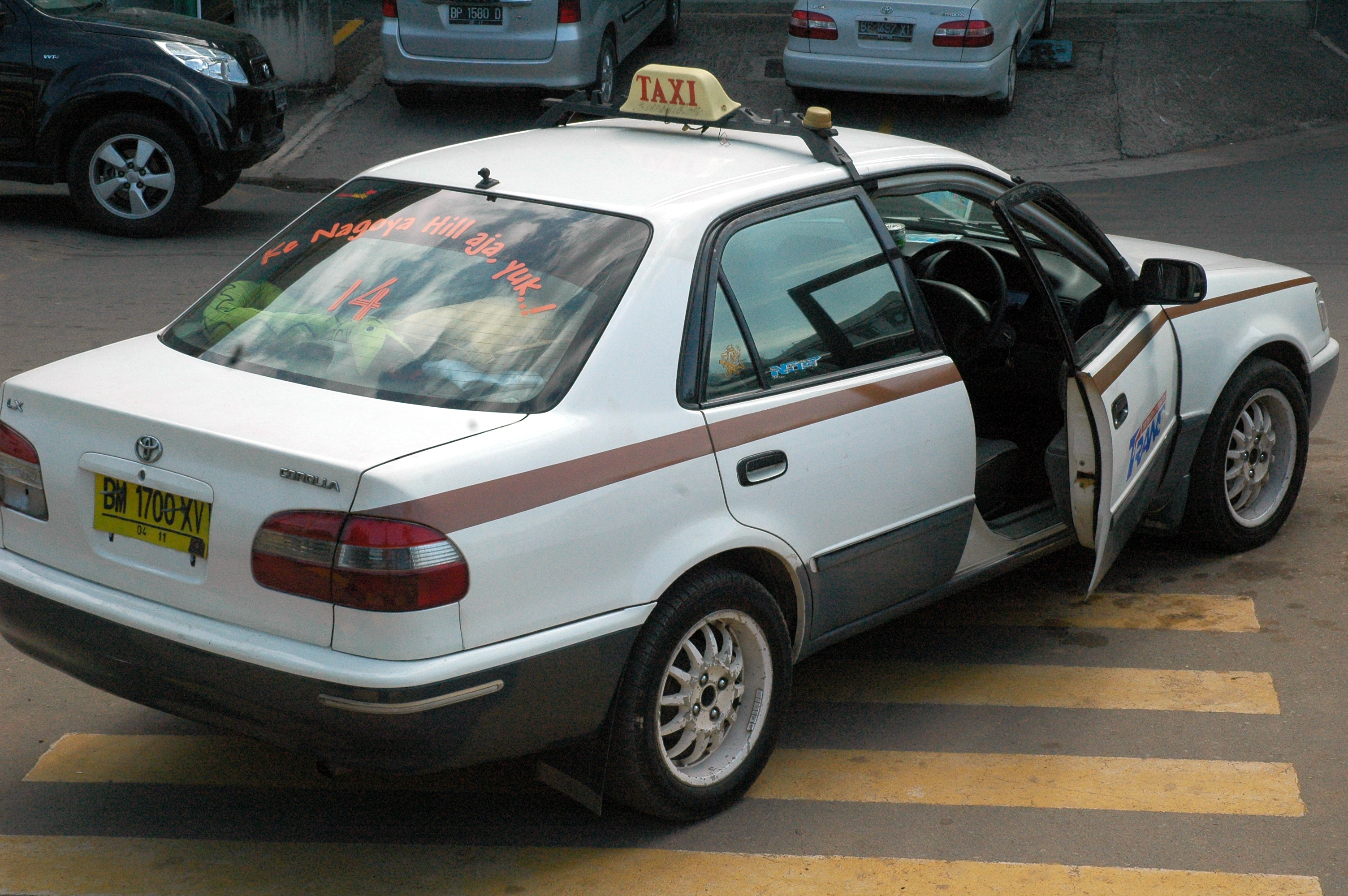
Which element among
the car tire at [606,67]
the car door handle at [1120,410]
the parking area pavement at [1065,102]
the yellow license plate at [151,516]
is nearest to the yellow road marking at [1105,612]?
the car door handle at [1120,410]

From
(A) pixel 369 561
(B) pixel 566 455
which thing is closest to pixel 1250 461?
(B) pixel 566 455

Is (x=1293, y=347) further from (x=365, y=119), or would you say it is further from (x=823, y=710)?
(x=365, y=119)

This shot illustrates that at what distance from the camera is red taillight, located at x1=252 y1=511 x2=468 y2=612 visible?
2.95 m

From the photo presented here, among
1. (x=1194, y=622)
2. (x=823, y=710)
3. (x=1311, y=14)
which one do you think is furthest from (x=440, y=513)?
(x=1311, y=14)

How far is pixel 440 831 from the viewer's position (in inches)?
145

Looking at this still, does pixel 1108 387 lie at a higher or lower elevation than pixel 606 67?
higher

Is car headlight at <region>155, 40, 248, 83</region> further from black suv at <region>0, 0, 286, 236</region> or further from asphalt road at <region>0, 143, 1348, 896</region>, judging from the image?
asphalt road at <region>0, 143, 1348, 896</region>

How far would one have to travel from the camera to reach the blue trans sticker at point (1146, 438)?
448cm

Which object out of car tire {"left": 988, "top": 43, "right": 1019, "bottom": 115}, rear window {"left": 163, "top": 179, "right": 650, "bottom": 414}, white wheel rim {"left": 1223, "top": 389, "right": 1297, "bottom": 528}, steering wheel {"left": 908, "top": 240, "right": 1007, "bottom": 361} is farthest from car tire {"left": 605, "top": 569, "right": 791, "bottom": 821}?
car tire {"left": 988, "top": 43, "right": 1019, "bottom": 115}

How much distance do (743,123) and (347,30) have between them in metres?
13.8

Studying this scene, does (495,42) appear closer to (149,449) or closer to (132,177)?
(132,177)

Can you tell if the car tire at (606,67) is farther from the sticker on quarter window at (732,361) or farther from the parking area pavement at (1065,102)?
the sticker on quarter window at (732,361)

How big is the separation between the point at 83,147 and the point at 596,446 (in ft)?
26.9

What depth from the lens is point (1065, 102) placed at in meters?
14.9
